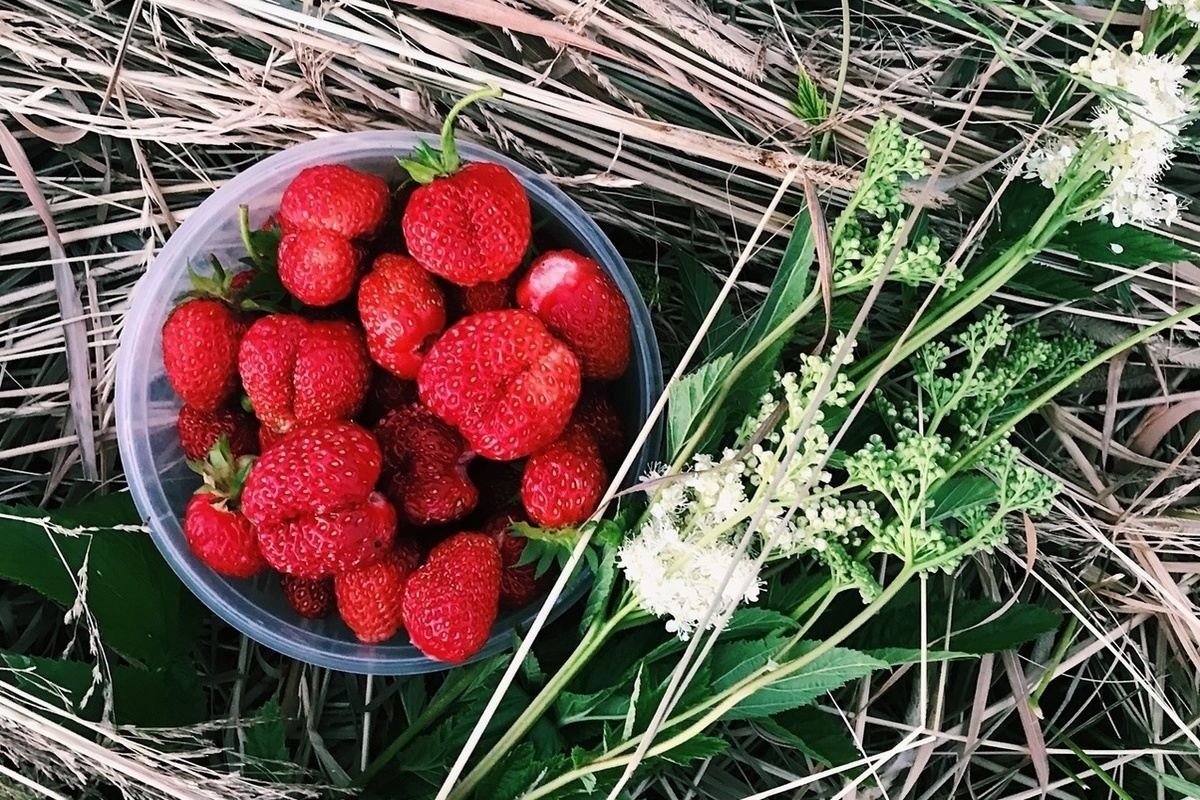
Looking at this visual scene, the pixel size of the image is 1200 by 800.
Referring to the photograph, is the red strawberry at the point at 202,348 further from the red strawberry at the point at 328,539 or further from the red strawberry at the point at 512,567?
the red strawberry at the point at 512,567

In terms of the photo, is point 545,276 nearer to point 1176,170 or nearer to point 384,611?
point 384,611

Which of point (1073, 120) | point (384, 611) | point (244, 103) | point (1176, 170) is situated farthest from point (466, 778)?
point (1176, 170)

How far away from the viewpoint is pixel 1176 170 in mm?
1031

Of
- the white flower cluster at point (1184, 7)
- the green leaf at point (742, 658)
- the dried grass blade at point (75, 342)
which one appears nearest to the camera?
the white flower cluster at point (1184, 7)

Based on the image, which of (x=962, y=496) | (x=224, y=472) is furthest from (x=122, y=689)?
(x=962, y=496)

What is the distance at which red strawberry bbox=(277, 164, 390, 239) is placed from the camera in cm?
89

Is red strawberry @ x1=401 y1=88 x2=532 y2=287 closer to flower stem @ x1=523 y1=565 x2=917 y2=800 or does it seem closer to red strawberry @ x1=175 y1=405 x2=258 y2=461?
red strawberry @ x1=175 y1=405 x2=258 y2=461

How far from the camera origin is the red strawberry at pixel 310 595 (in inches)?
38.1

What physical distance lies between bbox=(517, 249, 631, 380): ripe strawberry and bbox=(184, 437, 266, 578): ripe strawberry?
0.31 meters

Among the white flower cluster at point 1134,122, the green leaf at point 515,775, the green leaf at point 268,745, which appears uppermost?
the white flower cluster at point 1134,122

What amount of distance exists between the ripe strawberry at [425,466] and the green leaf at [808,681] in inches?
12.9

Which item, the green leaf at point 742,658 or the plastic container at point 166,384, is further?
the plastic container at point 166,384

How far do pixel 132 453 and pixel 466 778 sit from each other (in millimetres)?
457

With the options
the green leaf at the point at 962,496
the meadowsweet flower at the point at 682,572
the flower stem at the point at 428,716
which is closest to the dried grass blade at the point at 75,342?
the flower stem at the point at 428,716
